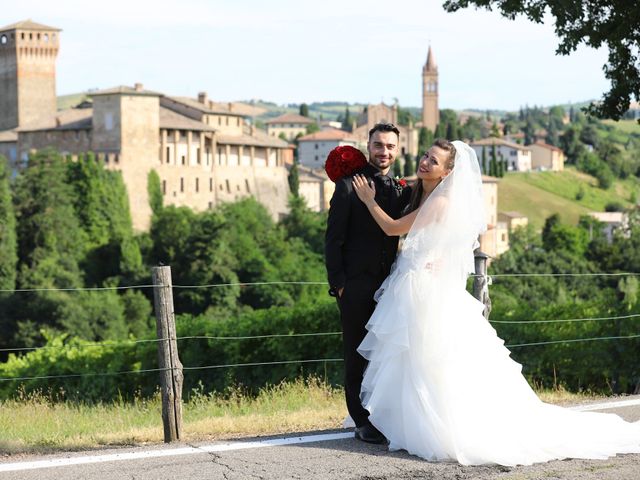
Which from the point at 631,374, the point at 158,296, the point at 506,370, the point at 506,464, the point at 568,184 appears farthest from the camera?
the point at 568,184

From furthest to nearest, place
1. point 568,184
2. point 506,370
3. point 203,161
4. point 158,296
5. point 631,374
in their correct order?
point 568,184
point 203,161
point 631,374
point 158,296
point 506,370

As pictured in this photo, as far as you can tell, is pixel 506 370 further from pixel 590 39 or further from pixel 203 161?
pixel 203 161

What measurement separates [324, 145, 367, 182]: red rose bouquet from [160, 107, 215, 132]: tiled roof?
234 ft

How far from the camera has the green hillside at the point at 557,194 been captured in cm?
11531

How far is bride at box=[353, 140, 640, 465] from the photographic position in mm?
5730

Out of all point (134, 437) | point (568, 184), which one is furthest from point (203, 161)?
point (134, 437)

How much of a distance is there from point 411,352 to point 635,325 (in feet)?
17.2

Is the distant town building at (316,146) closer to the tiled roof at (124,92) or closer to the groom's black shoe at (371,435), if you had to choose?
the tiled roof at (124,92)

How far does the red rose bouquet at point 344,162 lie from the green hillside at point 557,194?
102937mm

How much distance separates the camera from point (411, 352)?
586cm

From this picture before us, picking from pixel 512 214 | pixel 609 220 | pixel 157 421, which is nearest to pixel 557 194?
pixel 609 220

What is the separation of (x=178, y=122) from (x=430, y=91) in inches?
4377

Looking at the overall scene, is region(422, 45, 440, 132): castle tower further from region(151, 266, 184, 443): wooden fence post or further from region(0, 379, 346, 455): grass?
region(151, 266, 184, 443): wooden fence post

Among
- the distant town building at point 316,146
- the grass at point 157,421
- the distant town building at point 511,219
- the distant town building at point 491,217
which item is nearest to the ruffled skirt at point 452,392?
the grass at point 157,421
